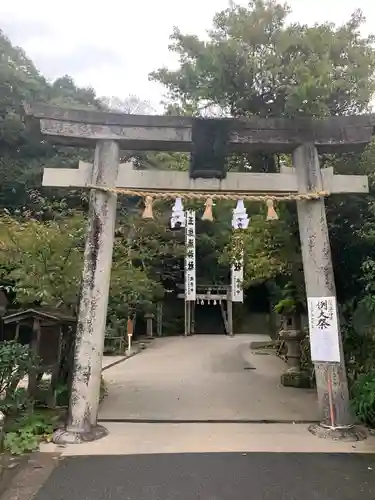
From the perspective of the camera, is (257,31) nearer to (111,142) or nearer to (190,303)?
(111,142)

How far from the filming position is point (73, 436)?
211 inches

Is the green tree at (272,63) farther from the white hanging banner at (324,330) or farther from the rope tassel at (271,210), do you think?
the white hanging banner at (324,330)

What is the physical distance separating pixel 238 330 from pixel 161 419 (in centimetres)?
2292

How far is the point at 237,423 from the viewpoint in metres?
6.34

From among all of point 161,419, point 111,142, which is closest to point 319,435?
point 161,419

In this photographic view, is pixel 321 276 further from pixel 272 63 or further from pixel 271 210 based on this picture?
pixel 272 63

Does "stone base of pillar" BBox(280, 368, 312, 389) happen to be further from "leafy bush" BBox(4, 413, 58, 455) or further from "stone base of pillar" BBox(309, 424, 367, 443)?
"leafy bush" BBox(4, 413, 58, 455)

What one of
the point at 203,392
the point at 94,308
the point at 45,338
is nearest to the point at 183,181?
the point at 94,308

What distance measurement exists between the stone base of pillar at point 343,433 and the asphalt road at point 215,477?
572 mm

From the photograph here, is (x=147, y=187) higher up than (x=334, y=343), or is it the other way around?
(x=147, y=187)

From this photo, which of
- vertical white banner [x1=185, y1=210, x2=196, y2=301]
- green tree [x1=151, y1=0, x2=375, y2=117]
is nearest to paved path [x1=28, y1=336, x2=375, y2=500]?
green tree [x1=151, y1=0, x2=375, y2=117]

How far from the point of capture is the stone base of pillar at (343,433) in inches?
213

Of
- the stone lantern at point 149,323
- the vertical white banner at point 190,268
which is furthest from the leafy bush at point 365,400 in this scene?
the stone lantern at point 149,323

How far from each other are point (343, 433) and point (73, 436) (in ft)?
10.1
